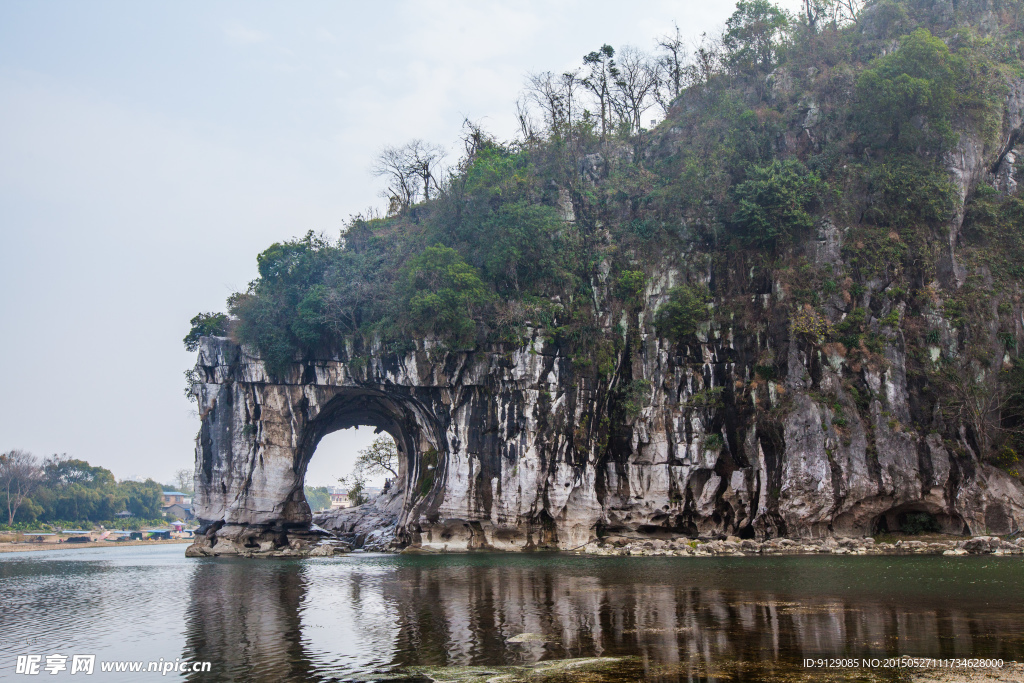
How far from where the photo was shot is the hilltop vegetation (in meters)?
29.8

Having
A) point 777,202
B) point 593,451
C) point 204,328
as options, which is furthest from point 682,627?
point 204,328

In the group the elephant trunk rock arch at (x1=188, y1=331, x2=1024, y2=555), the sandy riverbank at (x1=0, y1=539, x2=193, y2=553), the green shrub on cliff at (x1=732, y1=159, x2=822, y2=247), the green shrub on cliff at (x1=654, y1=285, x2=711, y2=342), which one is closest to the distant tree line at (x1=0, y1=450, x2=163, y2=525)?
the sandy riverbank at (x1=0, y1=539, x2=193, y2=553)

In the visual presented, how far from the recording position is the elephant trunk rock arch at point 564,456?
27906 millimetres

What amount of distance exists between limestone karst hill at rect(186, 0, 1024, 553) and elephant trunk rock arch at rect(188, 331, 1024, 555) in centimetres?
10

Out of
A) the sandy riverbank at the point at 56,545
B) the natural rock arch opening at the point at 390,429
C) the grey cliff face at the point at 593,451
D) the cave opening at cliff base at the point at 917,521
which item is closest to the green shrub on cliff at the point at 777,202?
the grey cliff face at the point at 593,451

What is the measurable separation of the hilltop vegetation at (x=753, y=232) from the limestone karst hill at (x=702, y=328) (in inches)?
5.2

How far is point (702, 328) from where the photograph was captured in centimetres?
3256

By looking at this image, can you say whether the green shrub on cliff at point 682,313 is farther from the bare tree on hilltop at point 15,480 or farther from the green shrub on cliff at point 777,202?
the bare tree on hilltop at point 15,480

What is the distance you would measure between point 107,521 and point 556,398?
185ft

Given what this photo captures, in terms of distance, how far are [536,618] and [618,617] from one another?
5.19ft

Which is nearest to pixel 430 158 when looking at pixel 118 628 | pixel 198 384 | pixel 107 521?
pixel 198 384

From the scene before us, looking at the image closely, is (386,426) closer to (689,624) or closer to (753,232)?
(753,232)

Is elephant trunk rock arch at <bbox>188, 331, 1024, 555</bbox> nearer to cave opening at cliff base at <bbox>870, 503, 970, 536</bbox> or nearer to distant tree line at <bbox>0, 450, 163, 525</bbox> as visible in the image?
cave opening at cliff base at <bbox>870, 503, 970, 536</bbox>

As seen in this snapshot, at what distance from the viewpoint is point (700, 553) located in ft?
88.0
